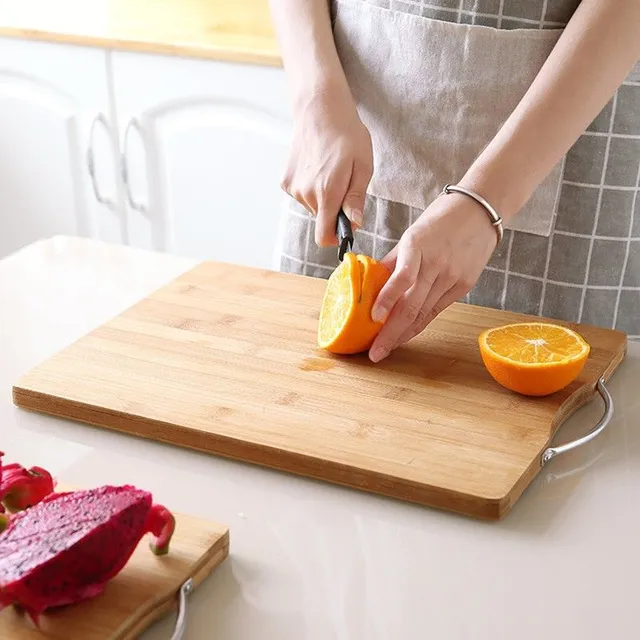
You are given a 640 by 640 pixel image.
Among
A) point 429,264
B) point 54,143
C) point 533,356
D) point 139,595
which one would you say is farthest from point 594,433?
point 54,143

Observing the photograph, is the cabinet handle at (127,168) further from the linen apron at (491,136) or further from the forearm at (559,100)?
the forearm at (559,100)

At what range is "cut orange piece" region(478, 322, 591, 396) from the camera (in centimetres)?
101

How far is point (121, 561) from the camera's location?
0.72 meters

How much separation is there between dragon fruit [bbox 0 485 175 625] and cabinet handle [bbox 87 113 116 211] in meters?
1.77

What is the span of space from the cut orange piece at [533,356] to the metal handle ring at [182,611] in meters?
0.40

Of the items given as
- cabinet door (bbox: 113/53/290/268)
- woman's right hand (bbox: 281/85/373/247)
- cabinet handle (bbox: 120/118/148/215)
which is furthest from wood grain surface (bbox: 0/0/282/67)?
woman's right hand (bbox: 281/85/373/247)

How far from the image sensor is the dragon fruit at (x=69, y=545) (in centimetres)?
67

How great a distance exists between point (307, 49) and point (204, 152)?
105 centimetres

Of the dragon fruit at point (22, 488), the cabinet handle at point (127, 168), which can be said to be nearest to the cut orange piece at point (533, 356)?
the dragon fruit at point (22, 488)

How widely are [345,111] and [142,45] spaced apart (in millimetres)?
1123

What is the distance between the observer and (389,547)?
827mm

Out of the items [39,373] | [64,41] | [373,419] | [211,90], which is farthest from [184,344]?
[64,41]

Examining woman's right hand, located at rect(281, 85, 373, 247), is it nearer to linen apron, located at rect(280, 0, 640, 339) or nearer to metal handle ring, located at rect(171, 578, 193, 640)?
linen apron, located at rect(280, 0, 640, 339)

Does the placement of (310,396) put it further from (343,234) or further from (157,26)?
(157,26)
